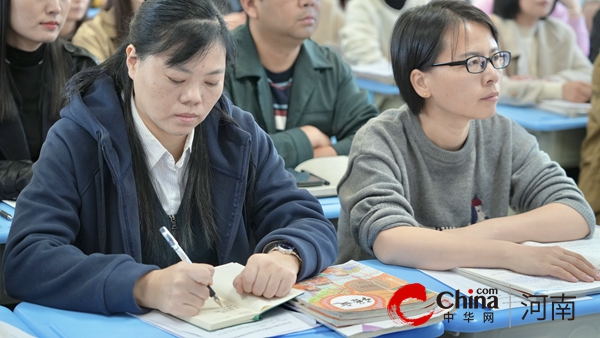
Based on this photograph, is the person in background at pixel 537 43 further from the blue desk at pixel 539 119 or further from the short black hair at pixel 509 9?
the blue desk at pixel 539 119

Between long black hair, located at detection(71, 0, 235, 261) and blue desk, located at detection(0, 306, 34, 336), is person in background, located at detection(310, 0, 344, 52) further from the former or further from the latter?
blue desk, located at detection(0, 306, 34, 336)

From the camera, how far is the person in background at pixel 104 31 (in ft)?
9.89

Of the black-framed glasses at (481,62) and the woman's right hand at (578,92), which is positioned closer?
the black-framed glasses at (481,62)

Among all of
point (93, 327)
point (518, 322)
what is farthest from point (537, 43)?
point (93, 327)

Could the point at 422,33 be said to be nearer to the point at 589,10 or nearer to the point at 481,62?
the point at 481,62

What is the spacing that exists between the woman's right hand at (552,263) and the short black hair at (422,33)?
517mm

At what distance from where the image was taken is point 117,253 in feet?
5.05

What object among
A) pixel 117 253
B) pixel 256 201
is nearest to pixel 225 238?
pixel 256 201

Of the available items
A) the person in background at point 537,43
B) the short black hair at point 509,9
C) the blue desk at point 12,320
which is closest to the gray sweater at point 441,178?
the blue desk at point 12,320

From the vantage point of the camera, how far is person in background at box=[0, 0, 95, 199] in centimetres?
221

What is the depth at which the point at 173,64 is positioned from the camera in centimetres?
144

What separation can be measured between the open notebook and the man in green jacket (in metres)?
1.19

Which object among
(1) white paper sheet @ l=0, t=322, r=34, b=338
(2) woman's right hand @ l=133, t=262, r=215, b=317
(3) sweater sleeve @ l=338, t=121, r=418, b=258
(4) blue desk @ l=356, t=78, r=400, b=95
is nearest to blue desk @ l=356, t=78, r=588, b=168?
(4) blue desk @ l=356, t=78, r=400, b=95

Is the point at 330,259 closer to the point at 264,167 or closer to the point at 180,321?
the point at 264,167
